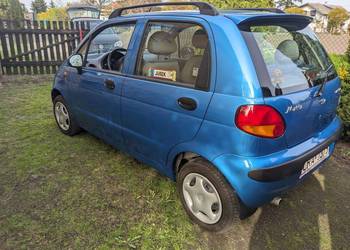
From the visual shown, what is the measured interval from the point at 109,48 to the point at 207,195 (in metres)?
2.30

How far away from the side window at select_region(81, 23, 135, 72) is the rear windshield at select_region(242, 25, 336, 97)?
1.46m

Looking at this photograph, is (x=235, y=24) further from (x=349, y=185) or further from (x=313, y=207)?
(x=349, y=185)

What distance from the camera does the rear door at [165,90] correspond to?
7.07 ft

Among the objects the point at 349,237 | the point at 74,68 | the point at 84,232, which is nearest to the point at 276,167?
the point at 349,237

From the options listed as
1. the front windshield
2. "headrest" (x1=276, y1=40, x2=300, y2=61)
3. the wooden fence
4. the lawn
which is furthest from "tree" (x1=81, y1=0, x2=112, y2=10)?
"headrest" (x1=276, y1=40, x2=300, y2=61)

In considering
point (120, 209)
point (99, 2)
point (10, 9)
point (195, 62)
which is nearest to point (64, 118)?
point (120, 209)

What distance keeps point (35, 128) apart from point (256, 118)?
376cm

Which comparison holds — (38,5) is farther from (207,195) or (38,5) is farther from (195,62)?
(207,195)

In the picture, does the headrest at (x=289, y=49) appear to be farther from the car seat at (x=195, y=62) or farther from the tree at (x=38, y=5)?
the tree at (x=38, y=5)

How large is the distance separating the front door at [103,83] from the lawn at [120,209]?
1.51 ft

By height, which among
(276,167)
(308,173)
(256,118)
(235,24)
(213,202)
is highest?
(235,24)

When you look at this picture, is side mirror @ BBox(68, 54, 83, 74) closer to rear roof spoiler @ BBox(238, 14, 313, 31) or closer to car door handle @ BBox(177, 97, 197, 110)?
car door handle @ BBox(177, 97, 197, 110)

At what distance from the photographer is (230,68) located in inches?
76.7

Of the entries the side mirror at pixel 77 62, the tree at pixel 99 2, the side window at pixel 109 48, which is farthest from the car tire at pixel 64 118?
the tree at pixel 99 2
